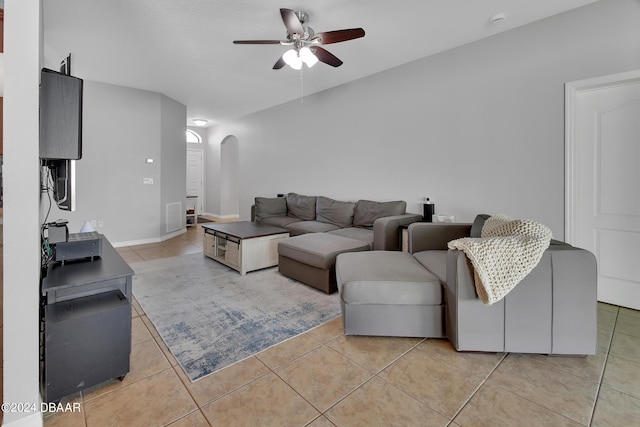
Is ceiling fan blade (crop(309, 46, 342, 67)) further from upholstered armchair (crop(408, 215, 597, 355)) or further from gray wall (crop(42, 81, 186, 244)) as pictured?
gray wall (crop(42, 81, 186, 244))

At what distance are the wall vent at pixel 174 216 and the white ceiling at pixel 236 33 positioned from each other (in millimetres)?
2235

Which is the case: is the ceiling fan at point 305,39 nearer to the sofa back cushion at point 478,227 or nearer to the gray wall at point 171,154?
the sofa back cushion at point 478,227

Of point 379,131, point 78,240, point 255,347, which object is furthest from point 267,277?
point 379,131

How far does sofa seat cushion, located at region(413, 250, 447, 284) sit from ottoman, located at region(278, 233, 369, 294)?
2.40 ft

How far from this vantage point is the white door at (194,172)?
328 inches

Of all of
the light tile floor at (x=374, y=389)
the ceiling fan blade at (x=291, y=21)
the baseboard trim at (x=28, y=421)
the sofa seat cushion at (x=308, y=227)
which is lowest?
the light tile floor at (x=374, y=389)

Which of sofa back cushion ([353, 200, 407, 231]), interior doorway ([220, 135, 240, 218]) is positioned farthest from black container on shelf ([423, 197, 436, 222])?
interior doorway ([220, 135, 240, 218])

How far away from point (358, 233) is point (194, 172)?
251 inches

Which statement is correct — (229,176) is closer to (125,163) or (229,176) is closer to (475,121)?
(125,163)

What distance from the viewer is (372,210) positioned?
4.05 meters

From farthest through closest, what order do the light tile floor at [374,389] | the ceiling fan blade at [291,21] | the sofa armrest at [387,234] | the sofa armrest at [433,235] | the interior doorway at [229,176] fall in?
the interior doorway at [229,176]
the sofa armrest at [387,234]
the sofa armrest at [433,235]
the ceiling fan blade at [291,21]
the light tile floor at [374,389]

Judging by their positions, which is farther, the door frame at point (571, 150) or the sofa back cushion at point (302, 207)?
the sofa back cushion at point (302, 207)

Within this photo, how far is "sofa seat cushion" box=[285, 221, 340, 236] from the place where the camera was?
13.3ft

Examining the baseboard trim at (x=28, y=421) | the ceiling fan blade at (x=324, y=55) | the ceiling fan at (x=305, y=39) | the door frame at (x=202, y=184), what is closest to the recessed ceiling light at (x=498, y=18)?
the ceiling fan at (x=305, y=39)
